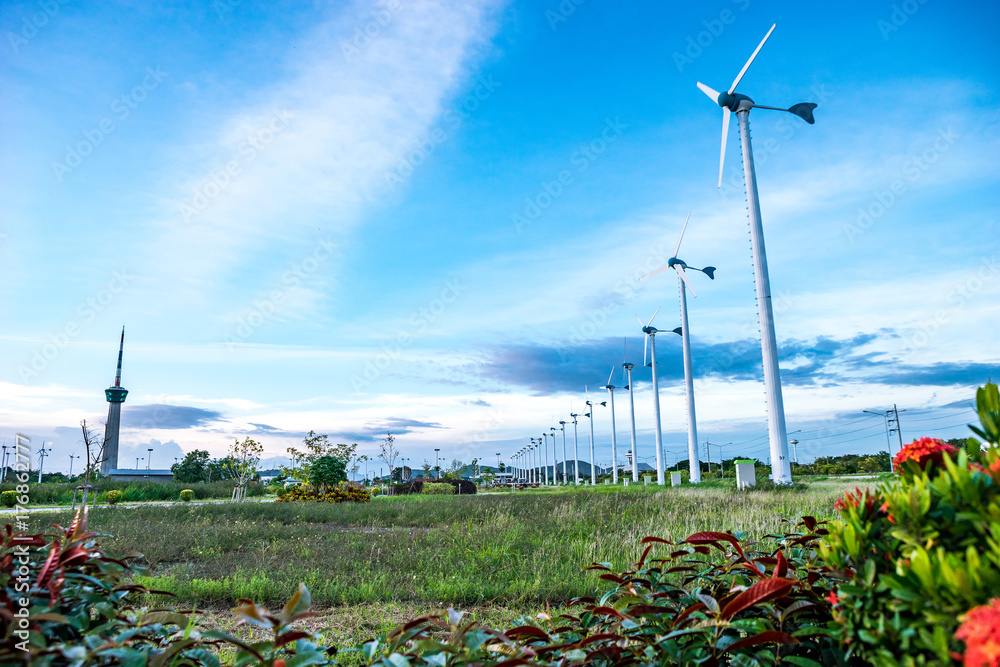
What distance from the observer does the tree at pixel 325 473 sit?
26.2m

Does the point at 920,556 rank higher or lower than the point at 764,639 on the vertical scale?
higher

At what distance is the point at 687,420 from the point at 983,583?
29578 millimetres

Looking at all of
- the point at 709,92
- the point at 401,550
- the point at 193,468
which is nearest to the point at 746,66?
the point at 709,92

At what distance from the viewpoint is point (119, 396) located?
218 feet

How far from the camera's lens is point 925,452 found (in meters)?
1.57

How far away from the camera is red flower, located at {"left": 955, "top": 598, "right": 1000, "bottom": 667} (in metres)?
0.83

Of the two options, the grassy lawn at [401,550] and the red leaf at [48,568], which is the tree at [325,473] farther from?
the red leaf at [48,568]

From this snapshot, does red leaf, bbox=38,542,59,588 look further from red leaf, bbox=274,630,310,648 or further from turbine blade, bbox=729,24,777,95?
turbine blade, bbox=729,24,777,95

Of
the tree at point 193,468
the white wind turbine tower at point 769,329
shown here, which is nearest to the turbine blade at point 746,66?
the white wind turbine tower at point 769,329

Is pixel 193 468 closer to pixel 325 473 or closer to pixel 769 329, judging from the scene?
pixel 325 473

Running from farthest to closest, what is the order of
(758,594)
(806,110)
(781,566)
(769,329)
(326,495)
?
(326,495) → (806,110) → (769,329) → (781,566) → (758,594)

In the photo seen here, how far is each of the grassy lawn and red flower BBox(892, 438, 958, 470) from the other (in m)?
3.74

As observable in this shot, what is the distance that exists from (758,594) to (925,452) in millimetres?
607

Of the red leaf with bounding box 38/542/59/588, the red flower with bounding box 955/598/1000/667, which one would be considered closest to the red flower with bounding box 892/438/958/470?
the red flower with bounding box 955/598/1000/667
